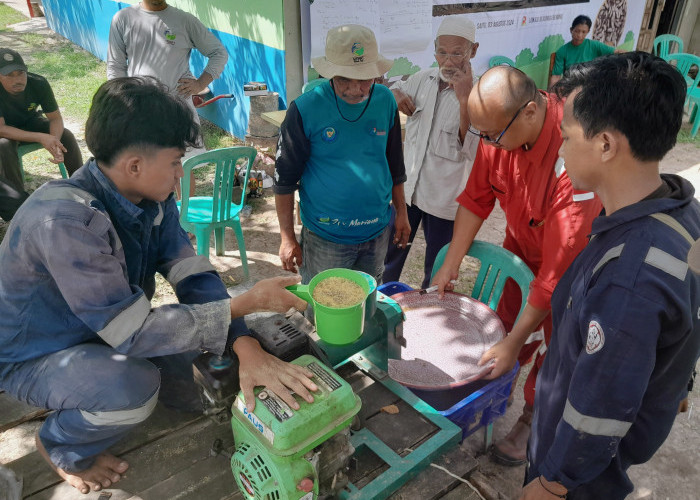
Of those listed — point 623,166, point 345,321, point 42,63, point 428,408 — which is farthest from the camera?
point 42,63

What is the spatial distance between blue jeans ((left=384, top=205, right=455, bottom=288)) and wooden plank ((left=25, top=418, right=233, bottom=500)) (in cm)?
192

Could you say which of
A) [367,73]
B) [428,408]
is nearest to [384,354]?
[428,408]

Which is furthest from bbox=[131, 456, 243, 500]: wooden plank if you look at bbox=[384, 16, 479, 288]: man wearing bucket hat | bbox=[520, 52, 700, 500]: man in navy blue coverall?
bbox=[384, 16, 479, 288]: man wearing bucket hat

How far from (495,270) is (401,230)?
82cm

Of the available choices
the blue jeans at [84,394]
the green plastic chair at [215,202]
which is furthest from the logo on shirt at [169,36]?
the blue jeans at [84,394]

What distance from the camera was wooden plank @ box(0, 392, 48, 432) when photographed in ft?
6.88

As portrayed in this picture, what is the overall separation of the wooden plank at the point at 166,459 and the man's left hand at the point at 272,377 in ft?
1.46

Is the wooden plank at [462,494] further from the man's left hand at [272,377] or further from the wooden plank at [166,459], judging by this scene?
the wooden plank at [166,459]

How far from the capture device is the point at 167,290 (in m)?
4.52

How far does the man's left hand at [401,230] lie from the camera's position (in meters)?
3.35

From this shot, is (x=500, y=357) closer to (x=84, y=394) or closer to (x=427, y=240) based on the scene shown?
(x=427, y=240)

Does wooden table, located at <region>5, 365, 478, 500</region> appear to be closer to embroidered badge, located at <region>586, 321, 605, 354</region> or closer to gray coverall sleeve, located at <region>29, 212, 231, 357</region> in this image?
gray coverall sleeve, located at <region>29, 212, 231, 357</region>

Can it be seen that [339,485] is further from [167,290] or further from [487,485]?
[167,290]

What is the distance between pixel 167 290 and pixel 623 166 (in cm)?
402
